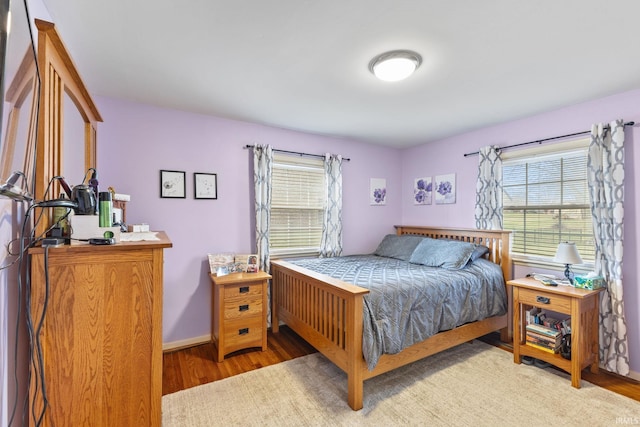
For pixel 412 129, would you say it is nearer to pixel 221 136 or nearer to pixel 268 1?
pixel 221 136

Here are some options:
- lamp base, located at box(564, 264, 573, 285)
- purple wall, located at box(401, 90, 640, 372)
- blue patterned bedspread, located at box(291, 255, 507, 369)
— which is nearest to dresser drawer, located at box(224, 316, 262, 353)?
blue patterned bedspread, located at box(291, 255, 507, 369)

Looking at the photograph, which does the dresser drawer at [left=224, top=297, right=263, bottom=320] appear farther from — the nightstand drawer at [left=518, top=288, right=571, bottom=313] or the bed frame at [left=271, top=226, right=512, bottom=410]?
the nightstand drawer at [left=518, top=288, right=571, bottom=313]

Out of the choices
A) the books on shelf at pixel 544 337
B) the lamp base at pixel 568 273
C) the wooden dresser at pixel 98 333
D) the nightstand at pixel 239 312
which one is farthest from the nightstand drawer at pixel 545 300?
the wooden dresser at pixel 98 333

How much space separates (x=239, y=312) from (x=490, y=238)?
2757 mm

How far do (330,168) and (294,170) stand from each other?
463mm

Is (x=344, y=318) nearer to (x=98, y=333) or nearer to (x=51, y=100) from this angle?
(x=98, y=333)

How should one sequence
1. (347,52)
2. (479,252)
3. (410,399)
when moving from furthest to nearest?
(479,252) → (410,399) → (347,52)

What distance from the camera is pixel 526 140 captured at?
2.95 meters

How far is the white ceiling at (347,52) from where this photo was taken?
1.44 metres

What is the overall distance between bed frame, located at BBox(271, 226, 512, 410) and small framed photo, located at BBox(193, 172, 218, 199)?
0.99 m

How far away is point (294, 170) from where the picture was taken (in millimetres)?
3496

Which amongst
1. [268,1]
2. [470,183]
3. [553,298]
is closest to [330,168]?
[470,183]

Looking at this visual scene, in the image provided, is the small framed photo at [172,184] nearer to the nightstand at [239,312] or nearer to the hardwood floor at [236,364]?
the nightstand at [239,312]

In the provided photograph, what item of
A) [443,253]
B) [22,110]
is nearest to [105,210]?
[22,110]
